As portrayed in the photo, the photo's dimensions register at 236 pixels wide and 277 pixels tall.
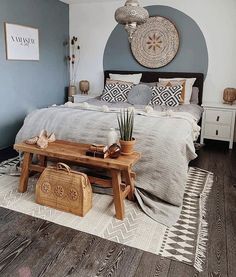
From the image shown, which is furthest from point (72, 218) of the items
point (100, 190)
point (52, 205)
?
point (100, 190)

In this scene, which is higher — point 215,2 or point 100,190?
point 215,2

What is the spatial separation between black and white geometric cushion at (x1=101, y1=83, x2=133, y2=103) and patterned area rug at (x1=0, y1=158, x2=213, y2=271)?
6.36 feet

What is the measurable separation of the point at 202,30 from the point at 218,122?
1.49 m

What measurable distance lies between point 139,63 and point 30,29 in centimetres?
185

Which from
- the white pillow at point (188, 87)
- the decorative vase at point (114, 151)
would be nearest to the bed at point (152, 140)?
the decorative vase at point (114, 151)

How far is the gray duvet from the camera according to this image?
7.44 ft

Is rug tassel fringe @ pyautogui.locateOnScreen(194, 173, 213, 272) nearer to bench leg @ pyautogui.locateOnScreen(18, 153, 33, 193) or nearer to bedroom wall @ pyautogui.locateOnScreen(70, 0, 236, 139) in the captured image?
bench leg @ pyautogui.locateOnScreen(18, 153, 33, 193)

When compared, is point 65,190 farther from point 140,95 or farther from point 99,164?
point 140,95

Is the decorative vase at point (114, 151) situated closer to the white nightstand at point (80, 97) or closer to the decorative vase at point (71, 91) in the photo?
the white nightstand at point (80, 97)

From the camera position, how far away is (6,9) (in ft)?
11.8

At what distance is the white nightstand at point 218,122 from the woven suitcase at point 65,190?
253 cm

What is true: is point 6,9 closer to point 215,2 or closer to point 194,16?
point 194,16

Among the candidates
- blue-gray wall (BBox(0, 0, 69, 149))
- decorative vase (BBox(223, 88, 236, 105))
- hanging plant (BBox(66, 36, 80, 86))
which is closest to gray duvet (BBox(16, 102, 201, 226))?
blue-gray wall (BBox(0, 0, 69, 149))

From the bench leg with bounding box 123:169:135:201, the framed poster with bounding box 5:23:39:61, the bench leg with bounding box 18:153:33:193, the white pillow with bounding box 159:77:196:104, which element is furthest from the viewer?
the white pillow with bounding box 159:77:196:104
